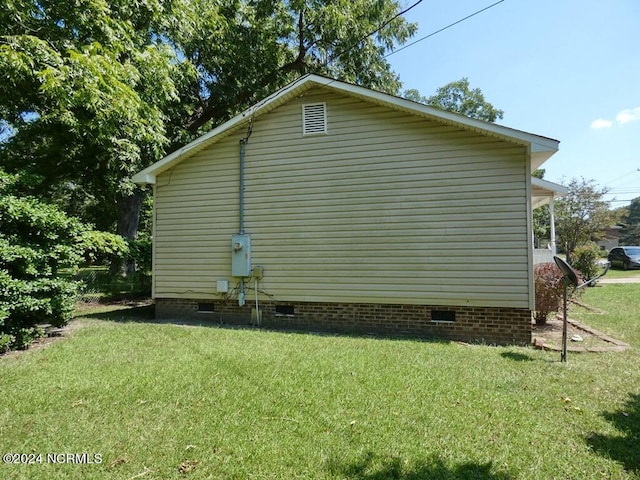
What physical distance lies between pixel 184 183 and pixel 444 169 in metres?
5.93

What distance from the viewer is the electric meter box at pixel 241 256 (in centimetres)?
811

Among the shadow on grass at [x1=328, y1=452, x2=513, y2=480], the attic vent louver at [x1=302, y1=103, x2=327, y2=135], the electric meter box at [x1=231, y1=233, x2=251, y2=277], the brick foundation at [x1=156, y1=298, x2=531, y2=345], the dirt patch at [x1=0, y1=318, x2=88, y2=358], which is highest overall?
the attic vent louver at [x1=302, y1=103, x2=327, y2=135]

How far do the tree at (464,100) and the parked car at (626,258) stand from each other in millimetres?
17314

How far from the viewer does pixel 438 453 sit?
9.48 feet

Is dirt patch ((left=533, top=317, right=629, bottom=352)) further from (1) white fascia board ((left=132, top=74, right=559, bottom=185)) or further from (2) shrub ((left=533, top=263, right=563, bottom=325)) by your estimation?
(1) white fascia board ((left=132, top=74, right=559, bottom=185))

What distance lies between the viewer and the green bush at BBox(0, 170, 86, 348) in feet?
18.1

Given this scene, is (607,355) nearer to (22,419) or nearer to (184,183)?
(22,419)

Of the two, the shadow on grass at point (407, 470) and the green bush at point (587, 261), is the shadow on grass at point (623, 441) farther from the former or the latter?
the green bush at point (587, 261)

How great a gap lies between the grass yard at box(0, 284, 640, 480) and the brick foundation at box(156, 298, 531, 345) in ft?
2.56

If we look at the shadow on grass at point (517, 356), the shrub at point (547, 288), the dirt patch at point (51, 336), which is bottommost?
the shadow on grass at point (517, 356)

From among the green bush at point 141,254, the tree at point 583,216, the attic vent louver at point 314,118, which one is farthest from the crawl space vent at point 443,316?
the tree at point 583,216

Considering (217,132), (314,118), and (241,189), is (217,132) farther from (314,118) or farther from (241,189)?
(314,118)

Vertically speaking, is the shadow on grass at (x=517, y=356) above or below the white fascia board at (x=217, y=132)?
below

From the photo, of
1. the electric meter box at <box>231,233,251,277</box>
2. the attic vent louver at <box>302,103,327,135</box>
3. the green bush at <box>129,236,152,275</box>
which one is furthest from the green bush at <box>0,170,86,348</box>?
the green bush at <box>129,236,152,275</box>
